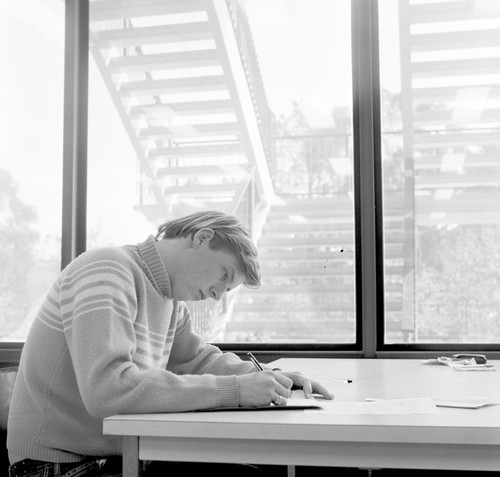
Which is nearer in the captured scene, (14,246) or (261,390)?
(261,390)

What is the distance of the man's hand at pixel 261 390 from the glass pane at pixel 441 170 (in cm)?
207

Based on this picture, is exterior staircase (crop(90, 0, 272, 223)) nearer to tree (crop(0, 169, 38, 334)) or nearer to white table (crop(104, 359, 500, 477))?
tree (crop(0, 169, 38, 334))

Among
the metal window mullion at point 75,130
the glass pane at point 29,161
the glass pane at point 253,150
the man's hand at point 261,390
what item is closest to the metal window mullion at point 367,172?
the glass pane at point 253,150

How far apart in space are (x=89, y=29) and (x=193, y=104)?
0.70 m

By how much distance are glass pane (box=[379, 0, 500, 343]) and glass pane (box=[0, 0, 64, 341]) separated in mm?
1738

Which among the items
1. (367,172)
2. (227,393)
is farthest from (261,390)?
(367,172)

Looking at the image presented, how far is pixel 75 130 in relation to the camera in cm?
399

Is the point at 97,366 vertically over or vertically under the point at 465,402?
over

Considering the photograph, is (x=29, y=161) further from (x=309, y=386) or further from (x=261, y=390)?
(x=261, y=390)

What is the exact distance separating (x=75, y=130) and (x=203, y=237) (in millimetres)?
2288

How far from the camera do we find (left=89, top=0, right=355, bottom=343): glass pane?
3.91m

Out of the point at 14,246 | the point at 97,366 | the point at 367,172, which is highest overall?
the point at 367,172

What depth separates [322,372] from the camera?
2.63m

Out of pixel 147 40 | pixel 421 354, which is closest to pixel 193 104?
pixel 147 40
